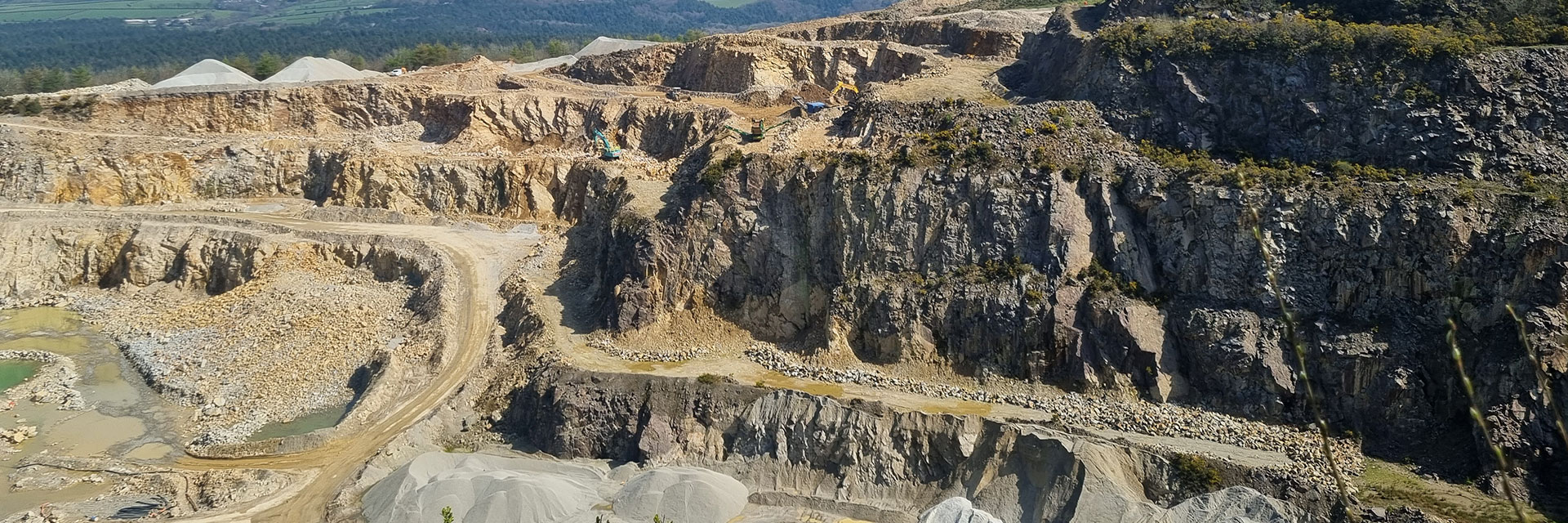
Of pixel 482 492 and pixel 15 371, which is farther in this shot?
pixel 15 371

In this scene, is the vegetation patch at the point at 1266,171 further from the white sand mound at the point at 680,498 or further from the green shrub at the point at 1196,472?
the white sand mound at the point at 680,498

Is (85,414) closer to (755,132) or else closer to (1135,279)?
(755,132)

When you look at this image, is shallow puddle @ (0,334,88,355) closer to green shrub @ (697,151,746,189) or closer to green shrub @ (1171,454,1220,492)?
green shrub @ (697,151,746,189)

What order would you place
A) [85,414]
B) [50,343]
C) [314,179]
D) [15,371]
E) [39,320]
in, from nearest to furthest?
[85,414], [15,371], [50,343], [39,320], [314,179]

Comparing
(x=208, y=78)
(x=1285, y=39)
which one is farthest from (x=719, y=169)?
(x=208, y=78)

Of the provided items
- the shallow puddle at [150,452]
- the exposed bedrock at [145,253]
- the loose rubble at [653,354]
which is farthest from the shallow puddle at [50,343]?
the loose rubble at [653,354]

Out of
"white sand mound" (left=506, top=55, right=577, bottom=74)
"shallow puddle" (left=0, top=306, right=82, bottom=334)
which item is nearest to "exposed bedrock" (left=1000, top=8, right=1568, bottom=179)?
"white sand mound" (left=506, top=55, right=577, bottom=74)
